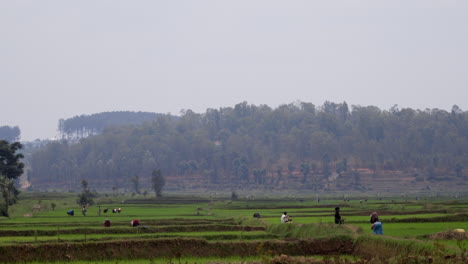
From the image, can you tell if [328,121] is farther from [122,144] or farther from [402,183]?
[122,144]

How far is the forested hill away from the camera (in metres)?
142

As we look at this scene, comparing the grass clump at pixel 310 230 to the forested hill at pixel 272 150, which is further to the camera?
the forested hill at pixel 272 150

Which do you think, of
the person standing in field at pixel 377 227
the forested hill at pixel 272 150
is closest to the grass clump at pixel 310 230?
the person standing in field at pixel 377 227

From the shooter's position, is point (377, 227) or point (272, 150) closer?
point (377, 227)

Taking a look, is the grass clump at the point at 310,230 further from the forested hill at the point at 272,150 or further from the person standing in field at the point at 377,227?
the forested hill at the point at 272,150

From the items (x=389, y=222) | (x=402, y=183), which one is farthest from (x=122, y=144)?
(x=389, y=222)

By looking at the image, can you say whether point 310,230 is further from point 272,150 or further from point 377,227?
point 272,150

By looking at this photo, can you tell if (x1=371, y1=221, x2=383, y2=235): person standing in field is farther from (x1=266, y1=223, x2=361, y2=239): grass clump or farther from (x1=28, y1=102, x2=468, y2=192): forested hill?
(x1=28, y1=102, x2=468, y2=192): forested hill

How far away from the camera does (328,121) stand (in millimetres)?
167250

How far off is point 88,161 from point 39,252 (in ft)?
483

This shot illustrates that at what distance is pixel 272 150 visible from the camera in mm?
161125

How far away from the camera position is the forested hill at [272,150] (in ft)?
464

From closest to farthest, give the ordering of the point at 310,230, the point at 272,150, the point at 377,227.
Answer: the point at 377,227 → the point at 310,230 → the point at 272,150

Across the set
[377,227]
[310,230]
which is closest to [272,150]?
[310,230]
